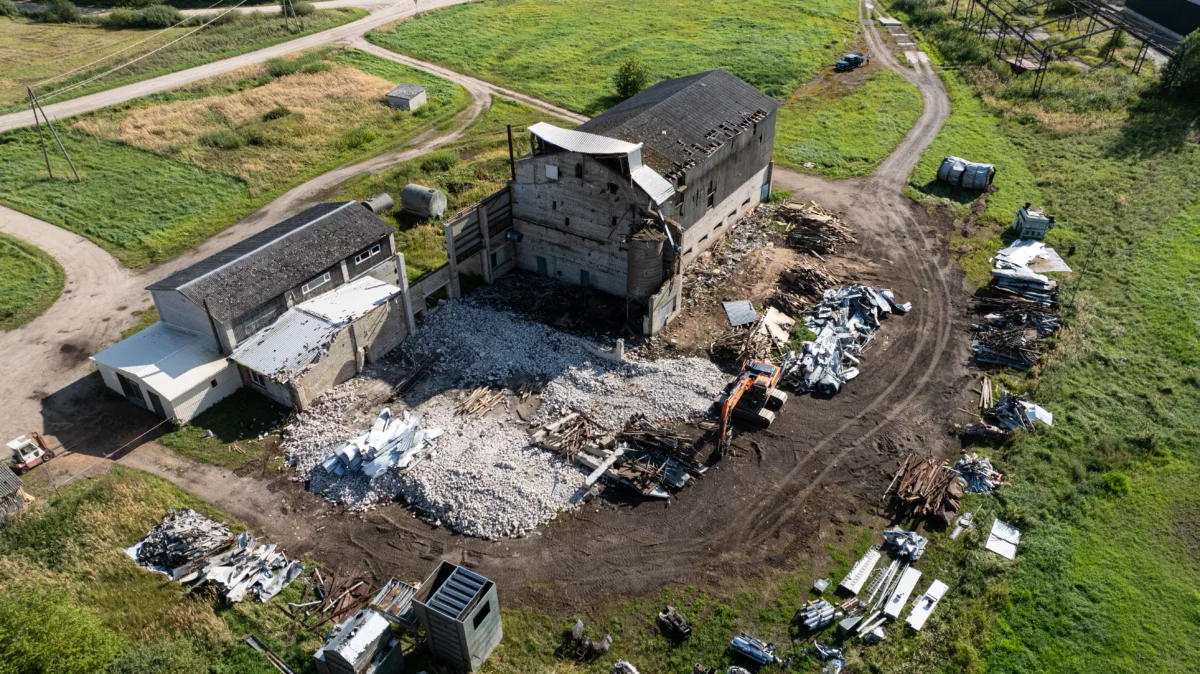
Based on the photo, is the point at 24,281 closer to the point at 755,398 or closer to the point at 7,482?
the point at 7,482

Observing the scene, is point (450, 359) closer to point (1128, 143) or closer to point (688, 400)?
point (688, 400)

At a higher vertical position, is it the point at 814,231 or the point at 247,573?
the point at 814,231

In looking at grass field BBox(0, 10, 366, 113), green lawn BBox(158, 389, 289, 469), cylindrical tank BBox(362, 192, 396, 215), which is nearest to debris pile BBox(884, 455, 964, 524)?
green lawn BBox(158, 389, 289, 469)

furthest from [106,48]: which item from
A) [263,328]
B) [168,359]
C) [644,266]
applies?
[644,266]

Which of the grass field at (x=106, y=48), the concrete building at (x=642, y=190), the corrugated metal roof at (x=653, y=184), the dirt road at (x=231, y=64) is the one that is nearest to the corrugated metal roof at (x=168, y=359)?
the concrete building at (x=642, y=190)

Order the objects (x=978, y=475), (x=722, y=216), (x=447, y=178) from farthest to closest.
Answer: (x=447, y=178), (x=722, y=216), (x=978, y=475)

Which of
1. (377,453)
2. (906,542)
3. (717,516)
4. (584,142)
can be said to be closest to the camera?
(906,542)

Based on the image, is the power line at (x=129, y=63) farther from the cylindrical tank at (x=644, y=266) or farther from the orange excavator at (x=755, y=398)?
the orange excavator at (x=755, y=398)
